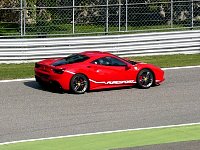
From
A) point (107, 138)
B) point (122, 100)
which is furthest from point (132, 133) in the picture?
point (122, 100)

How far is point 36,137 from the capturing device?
12.3 m

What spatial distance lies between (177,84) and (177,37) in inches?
237

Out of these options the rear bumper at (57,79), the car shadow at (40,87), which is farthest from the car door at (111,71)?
the car shadow at (40,87)

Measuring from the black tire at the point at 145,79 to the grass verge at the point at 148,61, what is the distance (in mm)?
3721

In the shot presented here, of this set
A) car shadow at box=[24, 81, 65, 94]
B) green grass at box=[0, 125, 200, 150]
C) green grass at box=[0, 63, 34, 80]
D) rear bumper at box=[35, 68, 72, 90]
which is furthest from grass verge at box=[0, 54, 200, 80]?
green grass at box=[0, 125, 200, 150]

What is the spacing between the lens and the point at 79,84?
16.8m

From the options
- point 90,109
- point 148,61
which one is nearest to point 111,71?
point 90,109

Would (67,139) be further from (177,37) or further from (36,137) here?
(177,37)

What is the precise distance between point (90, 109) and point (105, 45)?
822cm

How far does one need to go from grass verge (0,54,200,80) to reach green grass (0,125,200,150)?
738 centimetres

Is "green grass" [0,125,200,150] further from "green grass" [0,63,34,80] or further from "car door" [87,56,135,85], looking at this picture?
"green grass" [0,63,34,80]

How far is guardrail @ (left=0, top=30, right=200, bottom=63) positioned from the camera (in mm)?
21891

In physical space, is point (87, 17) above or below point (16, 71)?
above

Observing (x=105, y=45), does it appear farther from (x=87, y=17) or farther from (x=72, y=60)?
(x=72, y=60)
